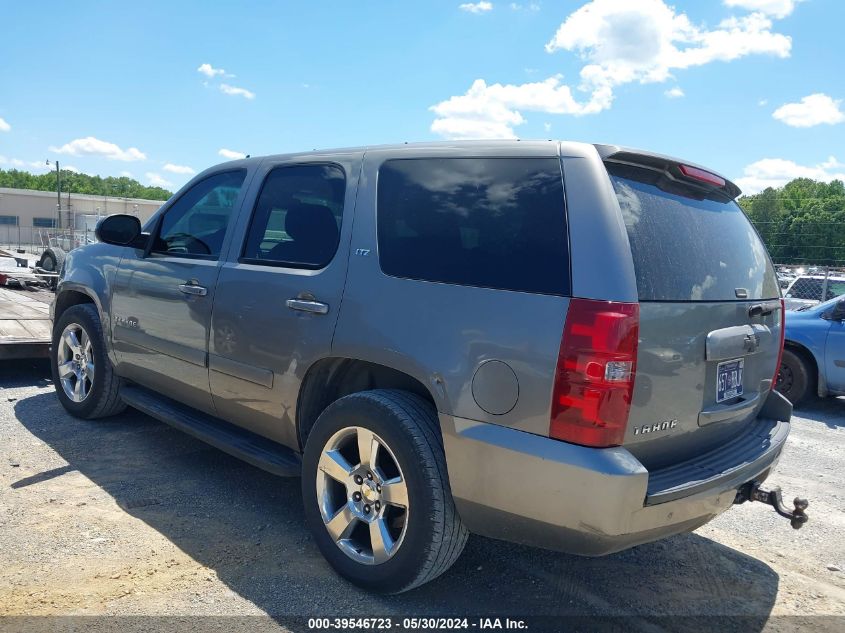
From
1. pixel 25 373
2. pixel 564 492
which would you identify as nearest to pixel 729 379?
pixel 564 492

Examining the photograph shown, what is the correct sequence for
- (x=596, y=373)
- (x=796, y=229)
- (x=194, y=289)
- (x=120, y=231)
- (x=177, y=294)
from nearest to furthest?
(x=596, y=373)
(x=194, y=289)
(x=177, y=294)
(x=120, y=231)
(x=796, y=229)

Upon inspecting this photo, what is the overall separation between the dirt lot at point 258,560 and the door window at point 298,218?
4.75ft

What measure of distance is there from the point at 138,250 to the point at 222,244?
0.98 m

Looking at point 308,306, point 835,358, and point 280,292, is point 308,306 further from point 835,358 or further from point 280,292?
point 835,358

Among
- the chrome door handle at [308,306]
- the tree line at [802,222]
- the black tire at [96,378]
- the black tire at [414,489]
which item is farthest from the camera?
the tree line at [802,222]

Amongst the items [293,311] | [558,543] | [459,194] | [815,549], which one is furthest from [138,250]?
[815,549]

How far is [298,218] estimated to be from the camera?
356 centimetres

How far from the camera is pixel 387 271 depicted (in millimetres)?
2988

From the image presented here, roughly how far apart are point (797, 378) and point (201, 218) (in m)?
6.66

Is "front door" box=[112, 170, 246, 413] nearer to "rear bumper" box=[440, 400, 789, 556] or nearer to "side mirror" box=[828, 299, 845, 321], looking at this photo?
"rear bumper" box=[440, 400, 789, 556]

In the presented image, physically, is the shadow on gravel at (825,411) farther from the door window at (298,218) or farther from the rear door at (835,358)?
the door window at (298,218)

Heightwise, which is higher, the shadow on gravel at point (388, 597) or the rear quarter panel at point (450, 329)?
the rear quarter panel at point (450, 329)

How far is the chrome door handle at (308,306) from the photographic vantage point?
10.3 ft

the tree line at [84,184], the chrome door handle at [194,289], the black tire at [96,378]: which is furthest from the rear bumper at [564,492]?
the tree line at [84,184]
